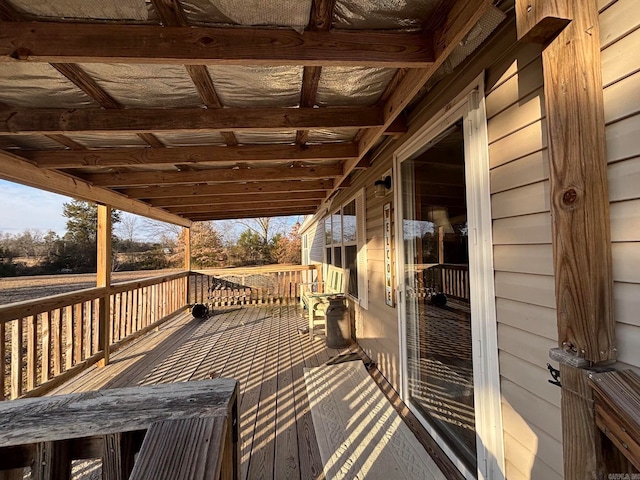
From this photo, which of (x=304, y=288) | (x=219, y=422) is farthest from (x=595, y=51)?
(x=304, y=288)

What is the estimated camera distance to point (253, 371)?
3.73 metres

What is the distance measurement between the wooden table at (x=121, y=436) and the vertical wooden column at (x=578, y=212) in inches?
39.1

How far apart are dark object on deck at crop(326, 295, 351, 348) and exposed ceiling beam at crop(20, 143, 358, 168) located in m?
2.42

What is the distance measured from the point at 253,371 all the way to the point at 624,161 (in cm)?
374

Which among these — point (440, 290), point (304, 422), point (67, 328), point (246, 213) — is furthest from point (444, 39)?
point (246, 213)

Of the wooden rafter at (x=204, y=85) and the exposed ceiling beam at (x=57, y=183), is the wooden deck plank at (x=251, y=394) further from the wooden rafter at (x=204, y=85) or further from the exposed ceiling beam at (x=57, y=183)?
the exposed ceiling beam at (x=57, y=183)

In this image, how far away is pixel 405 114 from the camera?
8.59 ft

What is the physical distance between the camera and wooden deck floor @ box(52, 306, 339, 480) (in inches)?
87.4

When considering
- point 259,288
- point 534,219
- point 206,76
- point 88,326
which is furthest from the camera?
point 259,288

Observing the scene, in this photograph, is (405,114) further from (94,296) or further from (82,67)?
(94,296)

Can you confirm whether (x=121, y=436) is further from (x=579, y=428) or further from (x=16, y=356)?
(x=16, y=356)

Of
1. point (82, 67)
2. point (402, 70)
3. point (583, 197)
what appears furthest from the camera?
point (402, 70)

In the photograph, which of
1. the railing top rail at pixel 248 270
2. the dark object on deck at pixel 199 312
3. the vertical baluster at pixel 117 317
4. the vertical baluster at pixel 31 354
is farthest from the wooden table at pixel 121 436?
the railing top rail at pixel 248 270

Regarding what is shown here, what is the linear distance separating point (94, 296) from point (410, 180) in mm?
4179
